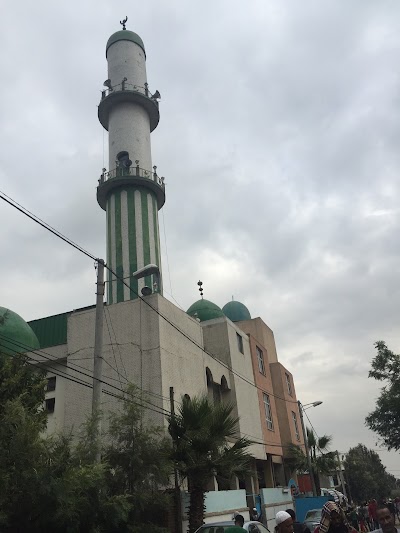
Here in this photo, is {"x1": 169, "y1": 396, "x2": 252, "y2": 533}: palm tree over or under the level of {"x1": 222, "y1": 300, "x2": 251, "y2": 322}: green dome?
under

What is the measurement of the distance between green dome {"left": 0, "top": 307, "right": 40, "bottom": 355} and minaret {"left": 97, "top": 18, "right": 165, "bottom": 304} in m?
6.71

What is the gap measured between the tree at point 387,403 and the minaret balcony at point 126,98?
23.1 metres

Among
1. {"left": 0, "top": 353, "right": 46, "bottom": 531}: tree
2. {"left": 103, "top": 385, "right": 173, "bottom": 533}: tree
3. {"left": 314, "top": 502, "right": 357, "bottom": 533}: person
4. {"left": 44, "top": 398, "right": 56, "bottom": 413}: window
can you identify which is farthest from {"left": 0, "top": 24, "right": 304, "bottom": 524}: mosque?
{"left": 314, "top": 502, "right": 357, "bottom": 533}: person

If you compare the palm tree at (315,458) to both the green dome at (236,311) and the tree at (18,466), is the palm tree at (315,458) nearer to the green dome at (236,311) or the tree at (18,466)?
the green dome at (236,311)

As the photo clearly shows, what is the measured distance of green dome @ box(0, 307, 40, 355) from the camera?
902 inches

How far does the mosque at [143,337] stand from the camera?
2181cm

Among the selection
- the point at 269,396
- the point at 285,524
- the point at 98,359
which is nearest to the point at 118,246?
the point at 269,396

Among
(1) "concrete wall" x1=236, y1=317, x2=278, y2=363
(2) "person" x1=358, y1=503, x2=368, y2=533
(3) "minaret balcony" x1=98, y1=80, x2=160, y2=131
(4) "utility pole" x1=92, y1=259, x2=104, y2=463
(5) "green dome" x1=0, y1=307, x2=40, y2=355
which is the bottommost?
(2) "person" x1=358, y1=503, x2=368, y2=533

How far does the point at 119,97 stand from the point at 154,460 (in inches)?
1071

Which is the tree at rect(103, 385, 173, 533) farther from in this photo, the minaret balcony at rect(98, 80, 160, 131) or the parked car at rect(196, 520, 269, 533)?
the minaret balcony at rect(98, 80, 160, 131)

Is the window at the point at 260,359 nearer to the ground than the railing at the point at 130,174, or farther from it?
nearer to the ground

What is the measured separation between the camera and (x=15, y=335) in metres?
23.6

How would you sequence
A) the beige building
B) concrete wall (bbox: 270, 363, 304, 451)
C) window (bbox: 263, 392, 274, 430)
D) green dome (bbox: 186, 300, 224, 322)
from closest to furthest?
the beige building
window (bbox: 263, 392, 274, 430)
green dome (bbox: 186, 300, 224, 322)
concrete wall (bbox: 270, 363, 304, 451)

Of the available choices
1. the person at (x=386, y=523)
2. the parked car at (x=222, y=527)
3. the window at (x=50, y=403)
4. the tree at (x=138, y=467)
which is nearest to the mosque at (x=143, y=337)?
the window at (x=50, y=403)
